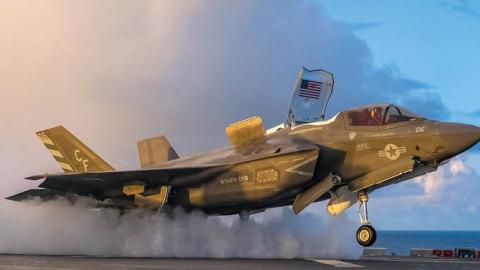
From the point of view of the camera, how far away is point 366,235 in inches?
607

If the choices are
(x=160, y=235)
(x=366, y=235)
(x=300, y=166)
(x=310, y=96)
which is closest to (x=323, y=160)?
(x=300, y=166)

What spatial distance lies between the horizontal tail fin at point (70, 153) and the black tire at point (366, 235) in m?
10.1

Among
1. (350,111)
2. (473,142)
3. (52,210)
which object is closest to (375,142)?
(350,111)

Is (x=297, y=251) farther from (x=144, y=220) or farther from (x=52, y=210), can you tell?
(x=52, y=210)

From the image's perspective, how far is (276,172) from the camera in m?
17.2

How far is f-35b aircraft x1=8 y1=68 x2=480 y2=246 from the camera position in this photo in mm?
16105

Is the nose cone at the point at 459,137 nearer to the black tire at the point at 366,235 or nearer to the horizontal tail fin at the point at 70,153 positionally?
the black tire at the point at 366,235

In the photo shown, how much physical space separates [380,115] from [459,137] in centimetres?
227

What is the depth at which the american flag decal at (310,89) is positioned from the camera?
1972cm

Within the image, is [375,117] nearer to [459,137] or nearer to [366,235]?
[459,137]

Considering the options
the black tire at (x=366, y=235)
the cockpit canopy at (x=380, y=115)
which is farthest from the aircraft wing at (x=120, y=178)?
the black tire at (x=366, y=235)

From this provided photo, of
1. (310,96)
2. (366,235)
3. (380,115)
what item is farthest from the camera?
(310,96)

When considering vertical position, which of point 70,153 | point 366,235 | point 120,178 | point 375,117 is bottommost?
point 366,235

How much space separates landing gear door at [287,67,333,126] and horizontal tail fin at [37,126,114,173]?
723 cm
